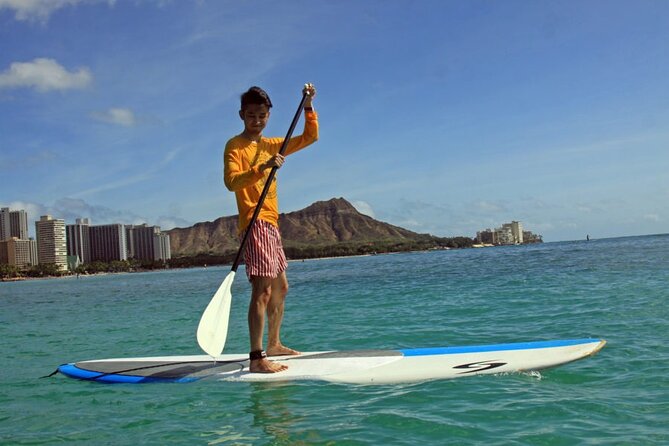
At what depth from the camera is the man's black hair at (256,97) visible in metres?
5.48

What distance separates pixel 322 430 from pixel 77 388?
3255 mm

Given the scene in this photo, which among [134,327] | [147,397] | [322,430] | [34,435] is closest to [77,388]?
[147,397]

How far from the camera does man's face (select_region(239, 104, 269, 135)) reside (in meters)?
5.53

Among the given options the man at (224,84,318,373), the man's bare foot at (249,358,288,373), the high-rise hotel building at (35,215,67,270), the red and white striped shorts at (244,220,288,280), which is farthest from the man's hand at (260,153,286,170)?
the high-rise hotel building at (35,215,67,270)

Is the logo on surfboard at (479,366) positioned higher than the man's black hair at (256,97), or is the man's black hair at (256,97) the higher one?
the man's black hair at (256,97)

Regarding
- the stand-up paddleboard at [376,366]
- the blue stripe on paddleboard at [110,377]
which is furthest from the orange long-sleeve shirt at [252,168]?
the blue stripe on paddleboard at [110,377]

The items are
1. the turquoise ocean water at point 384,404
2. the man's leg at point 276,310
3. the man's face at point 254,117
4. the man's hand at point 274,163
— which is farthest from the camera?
the man's leg at point 276,310

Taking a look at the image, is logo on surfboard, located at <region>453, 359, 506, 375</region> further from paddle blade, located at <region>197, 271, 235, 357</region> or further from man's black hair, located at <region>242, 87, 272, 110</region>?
man's black hair, located at <region>242, 87, 272, 110</region>

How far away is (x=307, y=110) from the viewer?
5.69m

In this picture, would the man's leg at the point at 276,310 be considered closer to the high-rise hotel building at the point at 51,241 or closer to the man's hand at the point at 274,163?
the man's hand at the point at 274,163

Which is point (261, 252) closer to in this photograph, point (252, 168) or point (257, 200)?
point (257, 200)

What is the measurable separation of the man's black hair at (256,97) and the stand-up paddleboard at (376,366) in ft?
9.21

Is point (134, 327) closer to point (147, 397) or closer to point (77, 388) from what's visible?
point (77, 388)

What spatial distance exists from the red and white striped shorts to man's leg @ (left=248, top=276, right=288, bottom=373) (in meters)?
0.09
